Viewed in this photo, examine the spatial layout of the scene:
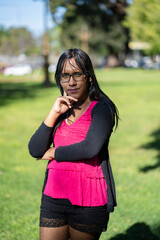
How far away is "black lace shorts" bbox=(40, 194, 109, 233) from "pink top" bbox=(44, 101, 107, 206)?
5 cm

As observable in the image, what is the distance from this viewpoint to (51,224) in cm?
232

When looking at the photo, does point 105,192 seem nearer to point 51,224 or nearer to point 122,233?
point 51,224

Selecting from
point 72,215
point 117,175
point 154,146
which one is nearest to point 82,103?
point 72,215

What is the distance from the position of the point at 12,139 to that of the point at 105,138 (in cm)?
929

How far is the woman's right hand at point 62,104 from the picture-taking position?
7.43 feet

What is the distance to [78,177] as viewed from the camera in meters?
2.22

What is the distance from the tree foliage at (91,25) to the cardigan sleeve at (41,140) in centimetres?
5312

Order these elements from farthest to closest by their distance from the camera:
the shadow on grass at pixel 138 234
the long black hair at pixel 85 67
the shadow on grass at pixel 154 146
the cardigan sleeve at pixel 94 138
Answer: the shadow on grass at pixel 154 146, the shadow on grass at pixel 138 234, the long black hair at pixel 85 67, the cardigan sleeve at pixel 94 138

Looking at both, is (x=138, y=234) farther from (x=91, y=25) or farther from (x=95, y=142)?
(x=91, y=25)

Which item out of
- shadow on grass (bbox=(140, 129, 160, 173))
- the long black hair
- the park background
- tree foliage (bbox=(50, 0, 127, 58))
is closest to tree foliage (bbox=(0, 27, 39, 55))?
tree foliage (bbox=(50, 0, 127, 58))

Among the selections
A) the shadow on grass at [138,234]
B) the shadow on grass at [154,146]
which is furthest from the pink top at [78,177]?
the shadow on grass at [154,146]

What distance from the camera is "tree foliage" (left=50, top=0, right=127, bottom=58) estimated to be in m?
55.2

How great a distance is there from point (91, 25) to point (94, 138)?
195 ft

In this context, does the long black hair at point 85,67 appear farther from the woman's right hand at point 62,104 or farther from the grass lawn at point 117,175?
the grass lawn at point 117,175
